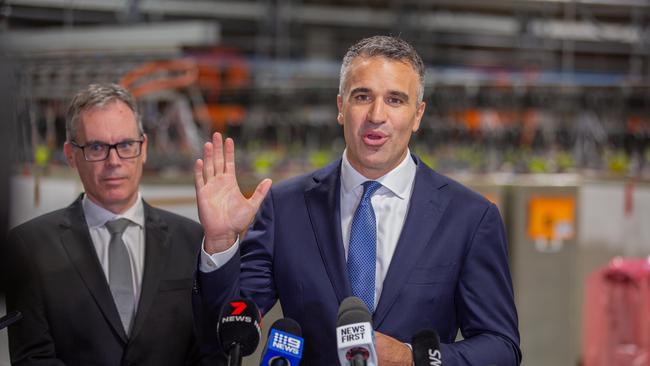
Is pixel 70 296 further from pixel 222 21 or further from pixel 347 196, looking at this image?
pixel 222 21

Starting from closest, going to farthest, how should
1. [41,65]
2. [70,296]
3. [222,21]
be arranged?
1. [70,296]
2. [41,65]
3. [222,21]

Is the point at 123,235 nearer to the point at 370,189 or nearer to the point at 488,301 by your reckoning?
the point at 370,189

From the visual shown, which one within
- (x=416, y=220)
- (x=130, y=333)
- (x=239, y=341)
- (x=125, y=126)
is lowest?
(x=130, y=333)

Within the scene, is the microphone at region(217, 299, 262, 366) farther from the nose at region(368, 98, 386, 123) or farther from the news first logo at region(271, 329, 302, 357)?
the nose at region(368, 98, 386, 123)

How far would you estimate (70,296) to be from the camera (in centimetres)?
171

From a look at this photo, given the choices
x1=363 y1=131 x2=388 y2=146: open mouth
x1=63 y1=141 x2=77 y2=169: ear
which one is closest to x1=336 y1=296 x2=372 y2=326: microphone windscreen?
x1=363 y1=131 x2=388 y2=146: open mouth

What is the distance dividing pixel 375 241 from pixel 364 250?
0.09 feet

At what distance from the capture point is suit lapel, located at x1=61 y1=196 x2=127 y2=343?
67.4 inches

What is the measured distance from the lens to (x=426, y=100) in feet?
23.4

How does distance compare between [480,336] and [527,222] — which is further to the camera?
[527,222]

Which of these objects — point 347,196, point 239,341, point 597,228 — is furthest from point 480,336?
point 597,228

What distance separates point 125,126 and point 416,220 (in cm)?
65

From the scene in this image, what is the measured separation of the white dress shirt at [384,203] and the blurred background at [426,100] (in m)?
0.53

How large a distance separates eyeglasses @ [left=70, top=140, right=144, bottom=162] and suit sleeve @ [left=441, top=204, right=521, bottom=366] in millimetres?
741
